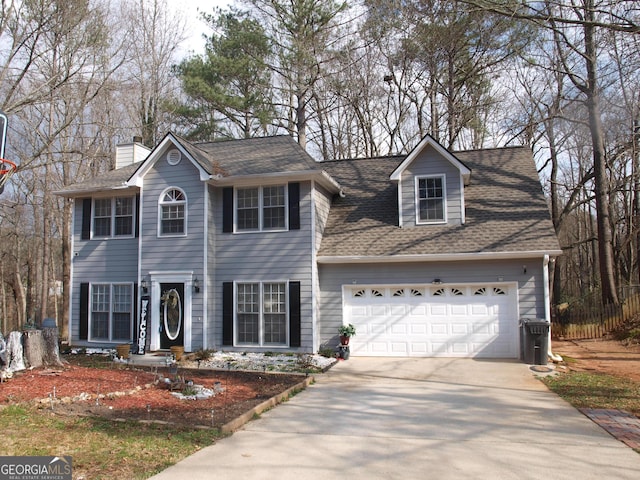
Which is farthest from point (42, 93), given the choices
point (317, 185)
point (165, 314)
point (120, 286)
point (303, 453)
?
point (303, 453)

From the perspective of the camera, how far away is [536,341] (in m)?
12.2

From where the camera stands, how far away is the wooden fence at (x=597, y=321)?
1711 centimetres

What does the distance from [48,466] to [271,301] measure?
29.8ft

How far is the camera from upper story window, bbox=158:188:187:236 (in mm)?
14609

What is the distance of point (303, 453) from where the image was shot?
19.2 feet

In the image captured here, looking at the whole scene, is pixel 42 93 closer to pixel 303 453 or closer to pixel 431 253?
pixel 431 253

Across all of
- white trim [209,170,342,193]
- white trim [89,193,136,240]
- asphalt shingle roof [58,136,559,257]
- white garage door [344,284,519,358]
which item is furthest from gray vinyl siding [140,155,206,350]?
white garage door [344,284,519,358]

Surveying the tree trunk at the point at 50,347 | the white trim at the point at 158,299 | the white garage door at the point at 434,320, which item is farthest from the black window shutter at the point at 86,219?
the white garage door at the point at 434,320

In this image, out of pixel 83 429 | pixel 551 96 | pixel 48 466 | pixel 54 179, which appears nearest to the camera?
pixel 48 466

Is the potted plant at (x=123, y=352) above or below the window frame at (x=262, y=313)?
below

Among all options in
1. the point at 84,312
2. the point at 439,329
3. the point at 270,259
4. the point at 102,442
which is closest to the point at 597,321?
the point at 439,329

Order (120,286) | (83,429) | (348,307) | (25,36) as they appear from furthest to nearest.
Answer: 1. (120,286)
2. (348,307)
3. (25,36)
4. (83,429)

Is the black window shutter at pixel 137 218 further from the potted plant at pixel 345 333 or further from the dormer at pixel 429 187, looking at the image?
the dormer at pixel 429 187

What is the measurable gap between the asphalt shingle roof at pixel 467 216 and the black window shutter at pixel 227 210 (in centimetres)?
268
